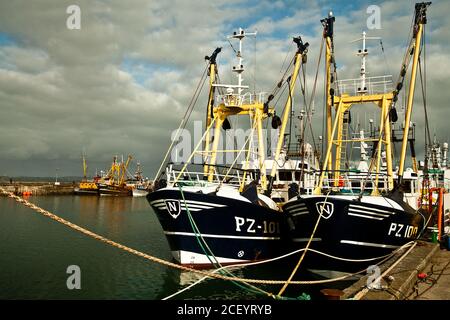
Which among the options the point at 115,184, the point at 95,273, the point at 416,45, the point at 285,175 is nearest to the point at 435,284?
the point at 416,45

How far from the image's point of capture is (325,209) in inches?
524

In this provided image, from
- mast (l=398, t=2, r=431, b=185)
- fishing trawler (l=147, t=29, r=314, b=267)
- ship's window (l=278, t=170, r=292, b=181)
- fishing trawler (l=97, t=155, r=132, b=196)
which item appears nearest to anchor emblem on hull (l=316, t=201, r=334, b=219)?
fishing trawler (l=147, t=29, r=314, b=267)

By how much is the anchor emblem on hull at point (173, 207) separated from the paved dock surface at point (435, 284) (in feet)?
28.4

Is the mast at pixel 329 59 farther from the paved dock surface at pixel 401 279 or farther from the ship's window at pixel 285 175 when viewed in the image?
the paved dock surface at pixel 401 279

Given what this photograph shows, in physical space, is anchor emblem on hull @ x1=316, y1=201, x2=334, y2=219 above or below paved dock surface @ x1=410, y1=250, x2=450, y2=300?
above

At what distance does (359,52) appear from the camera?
22.4 meters

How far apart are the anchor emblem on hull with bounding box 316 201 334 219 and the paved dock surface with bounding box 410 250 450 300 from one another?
3445 millimetres

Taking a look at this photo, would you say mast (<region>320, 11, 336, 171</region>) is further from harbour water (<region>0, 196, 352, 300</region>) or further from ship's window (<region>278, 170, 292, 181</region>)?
harbour water (<region>0, 196, 352, 300</region>)

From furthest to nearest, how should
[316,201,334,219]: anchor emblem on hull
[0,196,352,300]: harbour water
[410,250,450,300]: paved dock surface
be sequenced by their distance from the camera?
[0,196,352,300]: harbour water
[316,201,334,219]: anchor emblem on hull
[410,250,450,300]: paved dock surface

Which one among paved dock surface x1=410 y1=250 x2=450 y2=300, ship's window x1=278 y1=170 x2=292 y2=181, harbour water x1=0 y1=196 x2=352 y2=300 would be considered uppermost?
ship's window x1=278 y1=170 x2=292 y2=181

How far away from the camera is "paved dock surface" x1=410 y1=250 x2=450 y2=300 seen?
8.86 meters

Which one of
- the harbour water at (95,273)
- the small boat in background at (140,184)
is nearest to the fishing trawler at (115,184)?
the small boat in background at (140,184)

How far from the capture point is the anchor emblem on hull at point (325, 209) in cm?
1319

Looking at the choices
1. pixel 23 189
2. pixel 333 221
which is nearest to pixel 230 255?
pixel 333 221
